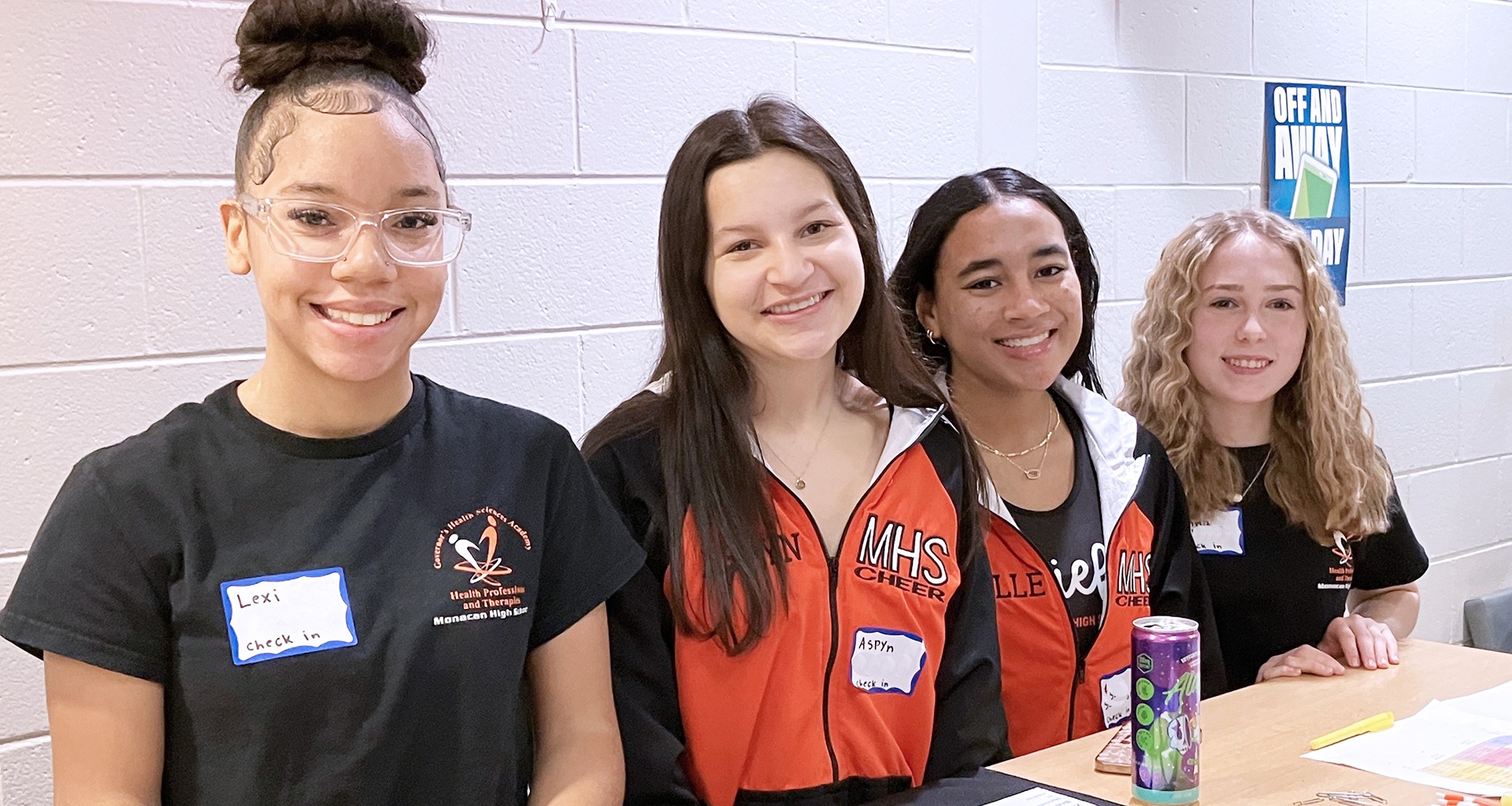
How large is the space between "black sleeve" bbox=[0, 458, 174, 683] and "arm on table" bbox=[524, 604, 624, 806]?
0.40 metres

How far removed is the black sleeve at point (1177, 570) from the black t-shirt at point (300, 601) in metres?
1.12

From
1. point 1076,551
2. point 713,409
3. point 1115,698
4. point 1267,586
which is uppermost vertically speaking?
point 713,409

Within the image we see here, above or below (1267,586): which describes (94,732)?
above

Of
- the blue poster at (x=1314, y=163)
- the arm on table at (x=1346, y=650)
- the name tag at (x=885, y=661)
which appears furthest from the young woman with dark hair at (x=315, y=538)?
the blue poster at (x=1314, y=163)

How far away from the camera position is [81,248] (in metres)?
1.88

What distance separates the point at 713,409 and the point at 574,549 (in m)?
0.32

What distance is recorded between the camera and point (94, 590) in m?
1.25

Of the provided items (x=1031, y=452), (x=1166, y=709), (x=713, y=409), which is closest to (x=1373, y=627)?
(x=1031, y=452)

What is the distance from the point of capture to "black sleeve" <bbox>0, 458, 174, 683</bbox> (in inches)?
48.6

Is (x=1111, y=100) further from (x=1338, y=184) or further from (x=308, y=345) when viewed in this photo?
(x=308, y=345)

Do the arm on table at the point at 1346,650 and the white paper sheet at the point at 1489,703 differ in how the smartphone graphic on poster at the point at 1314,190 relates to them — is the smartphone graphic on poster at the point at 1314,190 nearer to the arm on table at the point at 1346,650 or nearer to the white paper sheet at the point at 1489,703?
the arm on table at the point at 1346,650

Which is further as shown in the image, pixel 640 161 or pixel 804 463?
pixel 640 161

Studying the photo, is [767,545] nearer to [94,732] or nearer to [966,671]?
[966,671]

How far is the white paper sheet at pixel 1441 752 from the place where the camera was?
5.16 feet
